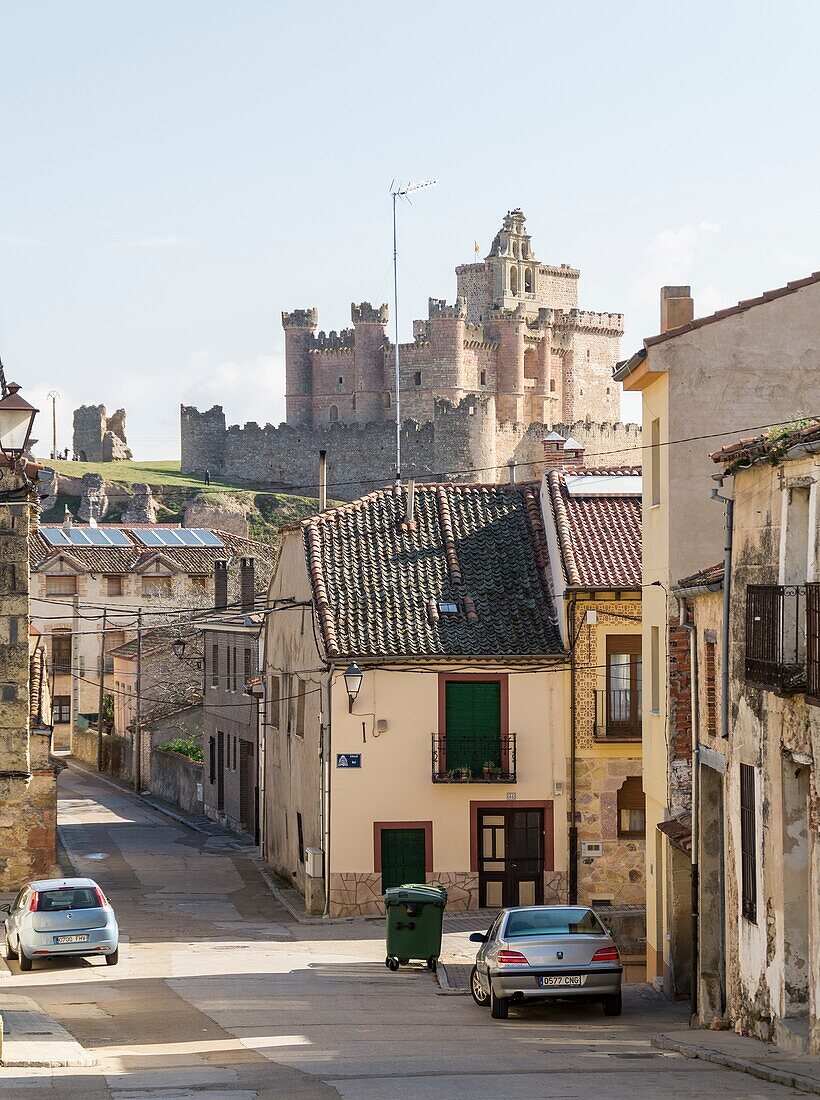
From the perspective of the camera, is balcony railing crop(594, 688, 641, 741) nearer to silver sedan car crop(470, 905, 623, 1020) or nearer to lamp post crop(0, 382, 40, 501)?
silver sedan car crop(470, 905, 623, 1020)

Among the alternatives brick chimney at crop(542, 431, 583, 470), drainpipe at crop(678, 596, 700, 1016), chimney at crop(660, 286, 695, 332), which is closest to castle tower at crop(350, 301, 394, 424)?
brick chimney at crop(542, 431, 583, 470)

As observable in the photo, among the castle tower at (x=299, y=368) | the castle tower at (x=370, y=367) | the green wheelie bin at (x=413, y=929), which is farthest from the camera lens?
the castle tower at (x=299, y=368)

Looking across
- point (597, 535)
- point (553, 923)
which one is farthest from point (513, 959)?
point (597, 535)

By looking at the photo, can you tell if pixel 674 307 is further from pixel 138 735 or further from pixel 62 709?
pixel 62 709

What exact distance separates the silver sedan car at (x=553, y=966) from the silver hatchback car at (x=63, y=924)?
645cm

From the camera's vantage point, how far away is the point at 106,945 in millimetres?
22281

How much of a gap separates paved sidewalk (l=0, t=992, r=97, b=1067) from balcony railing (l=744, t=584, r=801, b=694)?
6.59 meters

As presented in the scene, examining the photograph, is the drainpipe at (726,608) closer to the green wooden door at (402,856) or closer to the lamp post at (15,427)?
the lamp post at (15,427)

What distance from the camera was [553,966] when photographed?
17.8 meters

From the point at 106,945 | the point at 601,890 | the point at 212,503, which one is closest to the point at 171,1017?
the point at 106,945

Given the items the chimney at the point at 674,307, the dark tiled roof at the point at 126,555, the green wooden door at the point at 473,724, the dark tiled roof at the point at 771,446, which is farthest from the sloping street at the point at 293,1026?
the dark tiled roof at the point at 126,555

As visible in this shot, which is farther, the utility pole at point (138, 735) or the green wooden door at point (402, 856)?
the utility pole at point (138, 735)

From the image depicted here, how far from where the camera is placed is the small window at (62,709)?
68.8 metres

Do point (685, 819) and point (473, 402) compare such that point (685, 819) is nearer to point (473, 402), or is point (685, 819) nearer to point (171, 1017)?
point (171, 1017)
